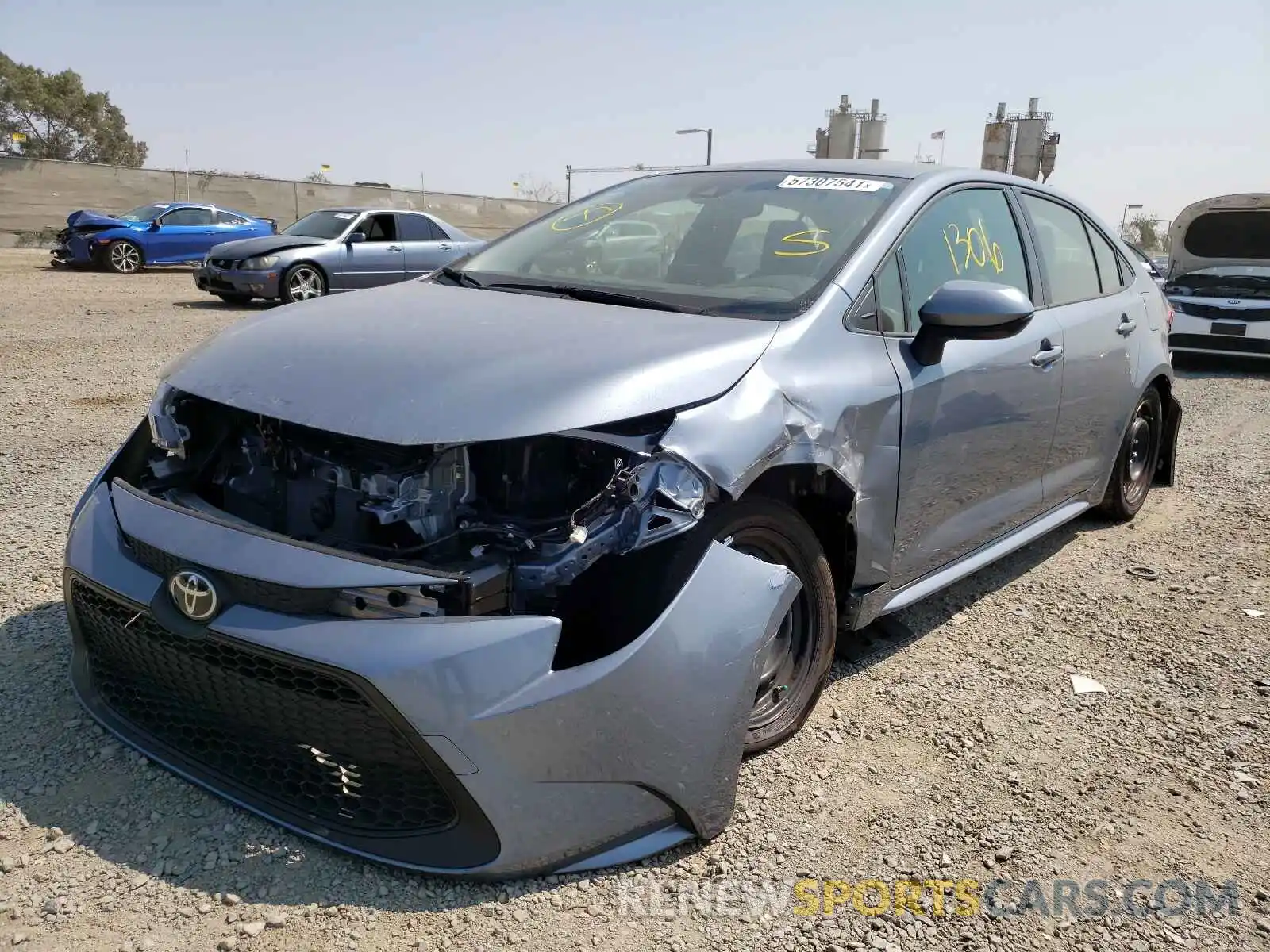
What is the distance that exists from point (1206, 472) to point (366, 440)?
6.07m

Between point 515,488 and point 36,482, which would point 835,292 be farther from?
point 36,482

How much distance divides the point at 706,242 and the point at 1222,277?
1014cm

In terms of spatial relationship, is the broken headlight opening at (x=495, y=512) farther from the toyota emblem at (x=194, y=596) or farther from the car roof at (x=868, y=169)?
the car roof at (x=868, y=169)

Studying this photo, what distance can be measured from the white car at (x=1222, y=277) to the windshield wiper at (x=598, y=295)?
10061 mm

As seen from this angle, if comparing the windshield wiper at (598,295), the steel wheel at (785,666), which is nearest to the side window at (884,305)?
the windshield wiper at (598,295)

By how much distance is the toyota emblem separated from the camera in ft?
7.45

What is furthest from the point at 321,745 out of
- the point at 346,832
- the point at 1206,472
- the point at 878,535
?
the point at 1206,472

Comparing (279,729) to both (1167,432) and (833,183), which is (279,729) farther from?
(1167,432)

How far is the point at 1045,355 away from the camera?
12.7 feet

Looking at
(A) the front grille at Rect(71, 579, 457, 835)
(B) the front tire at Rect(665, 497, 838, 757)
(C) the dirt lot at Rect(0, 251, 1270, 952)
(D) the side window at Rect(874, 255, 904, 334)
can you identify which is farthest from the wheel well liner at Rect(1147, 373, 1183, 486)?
(A) the front grille at Rect(71, 579, 457, 835)

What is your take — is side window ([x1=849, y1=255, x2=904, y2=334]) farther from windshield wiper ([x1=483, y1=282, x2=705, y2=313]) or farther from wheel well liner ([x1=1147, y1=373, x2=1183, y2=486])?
wheel well liner ([x1=1147, y1=373, x2=1183, y2=486])

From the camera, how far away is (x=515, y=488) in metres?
2.46

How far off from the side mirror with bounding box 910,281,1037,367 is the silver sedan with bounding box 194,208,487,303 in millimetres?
10548

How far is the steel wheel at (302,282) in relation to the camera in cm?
1316
